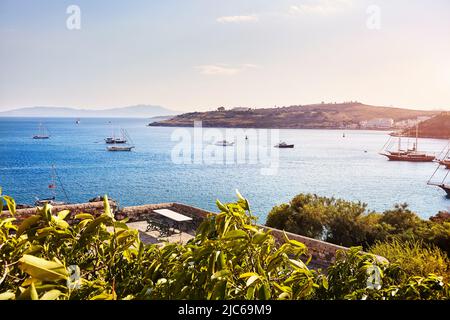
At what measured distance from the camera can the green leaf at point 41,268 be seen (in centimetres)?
75

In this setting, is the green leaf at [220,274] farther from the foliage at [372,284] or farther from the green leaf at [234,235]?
the foliage at [372,284]

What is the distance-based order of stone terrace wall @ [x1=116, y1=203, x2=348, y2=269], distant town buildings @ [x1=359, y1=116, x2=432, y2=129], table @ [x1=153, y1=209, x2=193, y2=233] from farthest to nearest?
distant town buildings @ [x1=359, y1=116, x2=432, y2=129] < table @ [x1=153, y1=209, x2=193, y2=233] < stone terrace wall @ [x1=116, y1=203, x2=348, y2=269]

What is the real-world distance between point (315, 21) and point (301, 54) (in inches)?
76.5

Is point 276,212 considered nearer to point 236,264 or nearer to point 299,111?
point 236,264

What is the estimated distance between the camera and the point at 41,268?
760mm

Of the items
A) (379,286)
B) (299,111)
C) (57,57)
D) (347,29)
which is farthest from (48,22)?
(299,111)

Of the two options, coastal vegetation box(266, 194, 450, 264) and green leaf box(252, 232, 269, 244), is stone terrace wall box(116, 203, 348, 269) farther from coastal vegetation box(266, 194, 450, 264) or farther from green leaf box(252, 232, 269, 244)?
green leaf box(252, 232, 269, 244)

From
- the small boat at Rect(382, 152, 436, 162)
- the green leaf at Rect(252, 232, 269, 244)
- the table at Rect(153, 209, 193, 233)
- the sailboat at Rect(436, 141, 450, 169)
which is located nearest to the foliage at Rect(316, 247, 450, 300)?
the green leaf at Rect(252, 232, 269, 244)

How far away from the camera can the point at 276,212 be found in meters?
10.3

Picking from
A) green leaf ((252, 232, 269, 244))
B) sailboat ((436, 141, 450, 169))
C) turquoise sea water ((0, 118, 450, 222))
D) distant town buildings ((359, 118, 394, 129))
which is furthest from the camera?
distant town buildings ((359, 118, 394, 129))

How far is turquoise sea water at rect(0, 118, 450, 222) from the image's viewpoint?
34.4 metres

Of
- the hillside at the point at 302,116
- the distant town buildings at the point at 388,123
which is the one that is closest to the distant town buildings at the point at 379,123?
the distant town buildings at the point at 388,123

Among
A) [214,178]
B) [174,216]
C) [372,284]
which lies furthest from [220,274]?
[214,178]
